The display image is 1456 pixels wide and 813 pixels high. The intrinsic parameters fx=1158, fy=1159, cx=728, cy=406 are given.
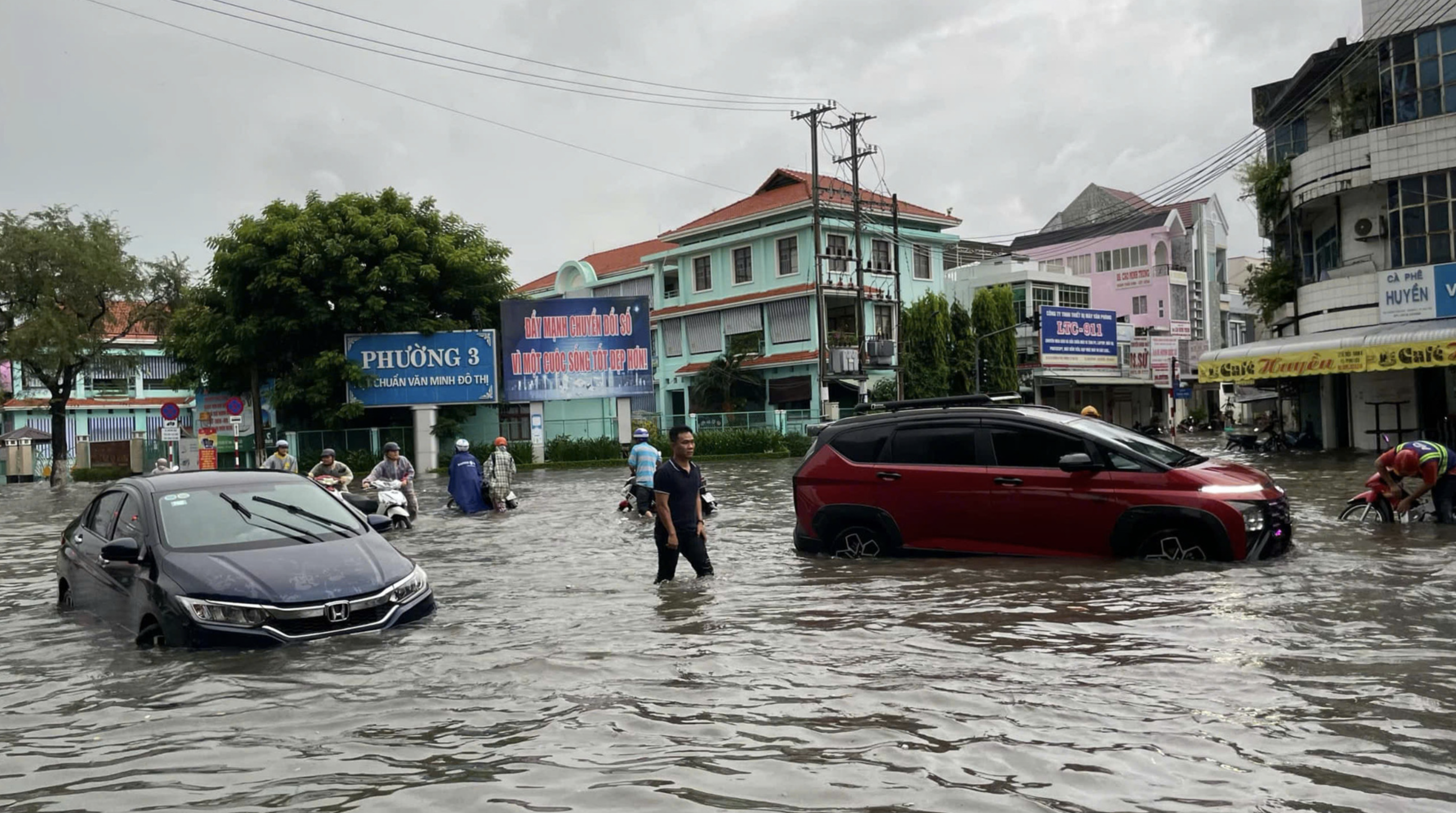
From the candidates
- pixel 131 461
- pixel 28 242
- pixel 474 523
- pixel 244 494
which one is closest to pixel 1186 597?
pixel 244 494

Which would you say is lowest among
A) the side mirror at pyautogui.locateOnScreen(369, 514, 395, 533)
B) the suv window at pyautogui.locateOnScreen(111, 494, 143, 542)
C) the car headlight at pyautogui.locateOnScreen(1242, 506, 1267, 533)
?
the car headlight at pyautogui.locateOnScreen(1242, 506, 1267, 533)

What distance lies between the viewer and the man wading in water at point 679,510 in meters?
10.1

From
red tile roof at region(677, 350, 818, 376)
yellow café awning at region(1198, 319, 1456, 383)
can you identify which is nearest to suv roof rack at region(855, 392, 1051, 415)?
yellow café awning at region(1198, 319, 1456, 383)

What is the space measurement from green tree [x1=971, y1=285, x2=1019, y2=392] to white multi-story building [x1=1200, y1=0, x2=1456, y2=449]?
739 inches

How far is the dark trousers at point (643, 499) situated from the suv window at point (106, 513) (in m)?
9.79

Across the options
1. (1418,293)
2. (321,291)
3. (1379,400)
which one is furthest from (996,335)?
(321,291)

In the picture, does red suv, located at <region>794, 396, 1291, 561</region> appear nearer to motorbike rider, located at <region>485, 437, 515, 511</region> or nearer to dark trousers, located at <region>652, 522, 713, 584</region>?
dark trousers, located at <region>652, 522, 713, 584</region>

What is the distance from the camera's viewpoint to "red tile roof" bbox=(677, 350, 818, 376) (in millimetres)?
49375

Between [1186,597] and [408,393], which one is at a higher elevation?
[408,393]

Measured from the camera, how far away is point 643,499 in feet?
62.6

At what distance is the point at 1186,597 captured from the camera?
8.98m

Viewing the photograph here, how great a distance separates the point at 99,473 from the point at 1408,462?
49442mm

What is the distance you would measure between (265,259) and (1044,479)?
3595 cm

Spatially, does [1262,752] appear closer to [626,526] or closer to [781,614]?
[781,614]
